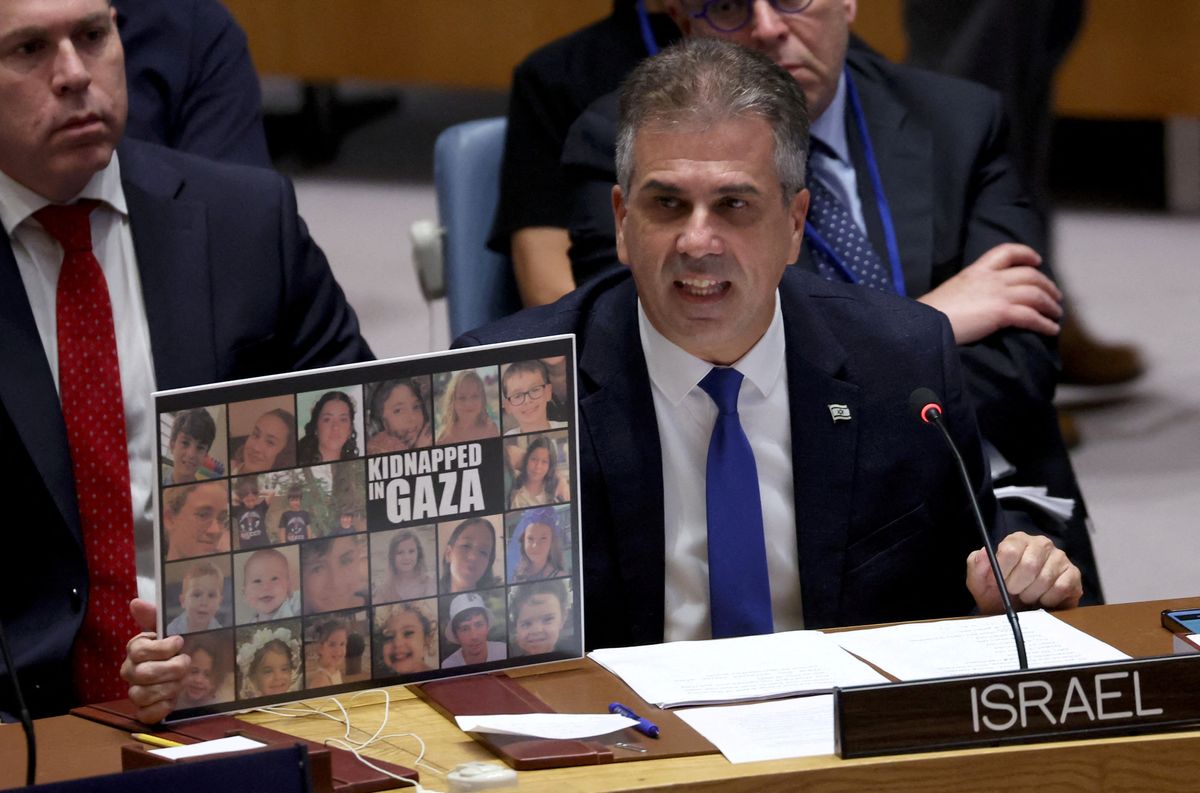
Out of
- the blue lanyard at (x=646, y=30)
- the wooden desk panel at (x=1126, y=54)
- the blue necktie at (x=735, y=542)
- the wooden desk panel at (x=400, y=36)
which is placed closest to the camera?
the blue necktie at (x=735, y=542)

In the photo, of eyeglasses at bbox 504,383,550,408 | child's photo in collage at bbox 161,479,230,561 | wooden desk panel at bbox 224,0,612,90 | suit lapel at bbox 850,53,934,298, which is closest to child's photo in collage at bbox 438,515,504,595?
eyeglasses at bbox 504,383,550,408

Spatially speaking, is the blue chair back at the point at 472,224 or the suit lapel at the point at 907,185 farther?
the blue chair back at the point at 472,224

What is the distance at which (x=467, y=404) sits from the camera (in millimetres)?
1805

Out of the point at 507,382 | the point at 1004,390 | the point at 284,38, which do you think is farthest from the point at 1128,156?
the point at 507,382

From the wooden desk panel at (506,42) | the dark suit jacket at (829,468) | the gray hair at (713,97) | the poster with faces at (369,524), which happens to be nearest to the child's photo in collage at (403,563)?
the poster with faces at (369,524)

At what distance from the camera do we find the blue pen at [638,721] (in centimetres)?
172

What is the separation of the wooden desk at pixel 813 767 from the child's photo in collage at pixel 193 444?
0.26m

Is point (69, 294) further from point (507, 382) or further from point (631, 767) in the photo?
point (631, 767)

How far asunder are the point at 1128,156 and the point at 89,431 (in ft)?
18.4

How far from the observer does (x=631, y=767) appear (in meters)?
1.65

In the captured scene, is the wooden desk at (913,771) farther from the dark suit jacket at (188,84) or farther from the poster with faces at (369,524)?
the dark suit jacket at (188,84)

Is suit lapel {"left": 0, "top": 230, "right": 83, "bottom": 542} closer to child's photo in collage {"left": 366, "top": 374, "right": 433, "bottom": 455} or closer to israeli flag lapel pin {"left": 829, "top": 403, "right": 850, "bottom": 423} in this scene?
child's photo in collage {"left": 366, "top": 374, "right": 433, "bottom": 455}

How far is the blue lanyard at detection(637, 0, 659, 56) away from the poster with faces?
137 centimetres

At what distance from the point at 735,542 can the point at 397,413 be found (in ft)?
1.79
